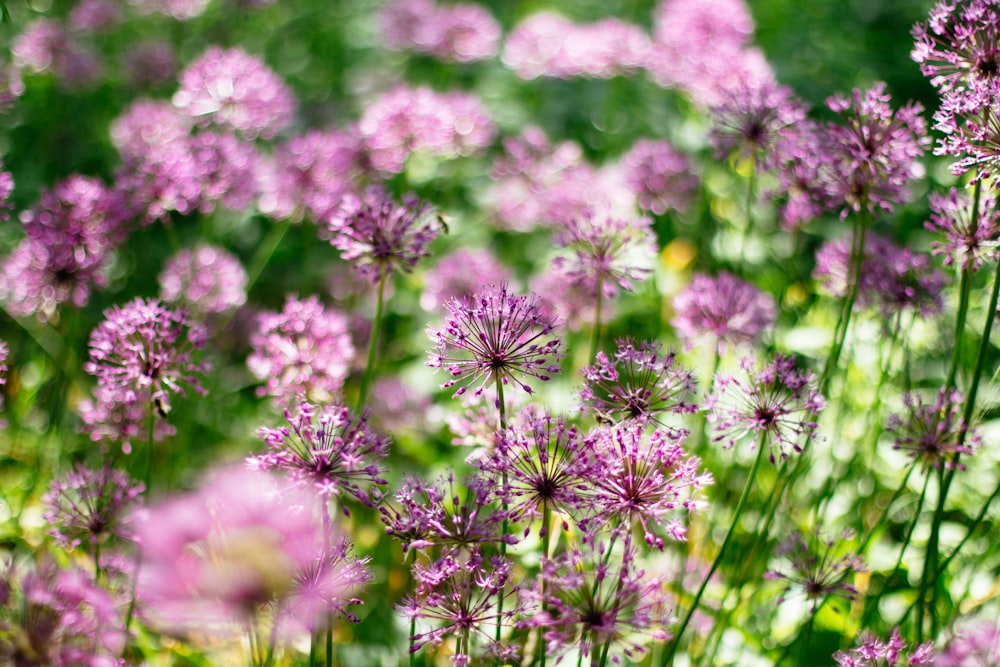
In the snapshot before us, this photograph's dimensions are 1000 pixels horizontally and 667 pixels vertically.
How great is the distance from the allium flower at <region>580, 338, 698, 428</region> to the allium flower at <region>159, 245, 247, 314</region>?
1877 millimetres

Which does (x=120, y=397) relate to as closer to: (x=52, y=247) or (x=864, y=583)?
(x=52, y=247)

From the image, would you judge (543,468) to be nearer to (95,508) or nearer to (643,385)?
(643,385)

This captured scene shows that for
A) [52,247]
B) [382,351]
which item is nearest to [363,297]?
[382,351]

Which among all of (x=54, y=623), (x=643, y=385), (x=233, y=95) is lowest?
(x=54, y=623)

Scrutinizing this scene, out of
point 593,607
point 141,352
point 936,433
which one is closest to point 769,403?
point 936,433

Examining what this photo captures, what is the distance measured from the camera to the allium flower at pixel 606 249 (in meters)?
2.23

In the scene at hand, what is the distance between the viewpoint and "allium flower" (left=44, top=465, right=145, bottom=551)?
2102 millimetres

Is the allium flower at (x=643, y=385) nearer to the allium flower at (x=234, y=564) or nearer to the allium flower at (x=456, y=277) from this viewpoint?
the allium flower at (x=234, y=564)

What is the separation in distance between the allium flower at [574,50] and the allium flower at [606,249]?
7.35ft

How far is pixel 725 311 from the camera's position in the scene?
261 centimetres

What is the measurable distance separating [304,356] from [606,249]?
2.99 feet

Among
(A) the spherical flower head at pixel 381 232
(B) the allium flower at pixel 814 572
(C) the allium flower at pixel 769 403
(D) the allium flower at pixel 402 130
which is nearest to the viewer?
(C) the allium flower at pixel 769 403

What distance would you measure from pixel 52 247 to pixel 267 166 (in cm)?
123

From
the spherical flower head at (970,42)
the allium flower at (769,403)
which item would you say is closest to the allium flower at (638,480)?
the allium flower at (769,403)
